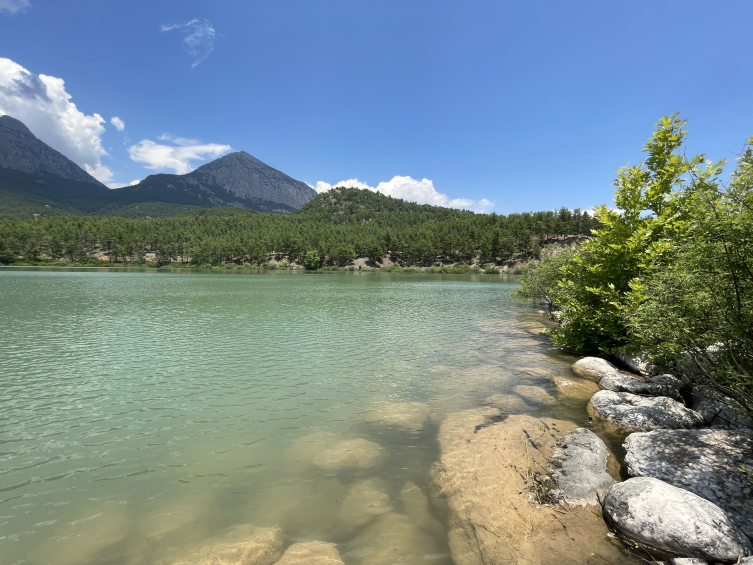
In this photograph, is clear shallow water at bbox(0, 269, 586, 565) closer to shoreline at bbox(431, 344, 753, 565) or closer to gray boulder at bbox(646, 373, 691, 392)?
shoreline at bbox(431, 344, 753, 565)

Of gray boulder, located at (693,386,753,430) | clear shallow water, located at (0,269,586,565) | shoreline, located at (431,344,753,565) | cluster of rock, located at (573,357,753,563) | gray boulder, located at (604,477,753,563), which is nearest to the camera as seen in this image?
gray boulder, located at (604,477,753,563)

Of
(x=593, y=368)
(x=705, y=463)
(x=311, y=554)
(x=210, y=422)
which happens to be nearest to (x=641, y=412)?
(x=705, y=463)

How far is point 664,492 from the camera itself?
21.0ft

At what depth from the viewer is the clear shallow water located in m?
6.94

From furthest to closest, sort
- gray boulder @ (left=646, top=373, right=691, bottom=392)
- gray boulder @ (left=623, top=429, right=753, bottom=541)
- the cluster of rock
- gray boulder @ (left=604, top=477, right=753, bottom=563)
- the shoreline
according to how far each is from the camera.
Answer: gray boulder @ (left=646, top=373, right=691, bottom=392) < gray boulder @ (left=623, top=429, right=753, bottom=541) < the shoreline < the cluster of rock < gray boulder @ (left=604, top=477, right=753, bottom=563)

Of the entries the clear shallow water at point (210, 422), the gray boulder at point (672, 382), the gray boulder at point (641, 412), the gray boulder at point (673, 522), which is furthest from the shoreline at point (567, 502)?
the gray boulder at point (672, 382)

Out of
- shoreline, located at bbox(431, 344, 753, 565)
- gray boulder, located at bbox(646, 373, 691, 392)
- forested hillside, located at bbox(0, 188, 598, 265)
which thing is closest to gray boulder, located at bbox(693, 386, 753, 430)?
shoreline, located at bbox(431, 344, 753, 565)

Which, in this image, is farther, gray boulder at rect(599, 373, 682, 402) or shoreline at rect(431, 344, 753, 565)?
gray boulder at rect(599, 373, 682, 402)

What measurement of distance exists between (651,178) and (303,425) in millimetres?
19847

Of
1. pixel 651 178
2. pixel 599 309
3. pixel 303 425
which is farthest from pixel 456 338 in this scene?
pixel 303 425

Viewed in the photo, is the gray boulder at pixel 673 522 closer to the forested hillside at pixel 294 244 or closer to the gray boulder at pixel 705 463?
the gray boulder at pixel 705 463

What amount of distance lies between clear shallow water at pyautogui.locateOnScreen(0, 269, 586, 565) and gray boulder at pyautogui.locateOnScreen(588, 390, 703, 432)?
83 centimetres

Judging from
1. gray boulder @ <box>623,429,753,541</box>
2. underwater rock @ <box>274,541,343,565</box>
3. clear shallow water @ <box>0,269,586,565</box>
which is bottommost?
clear shallow water @ <box>0,269,586,565</box>

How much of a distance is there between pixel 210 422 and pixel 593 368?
1645cm
